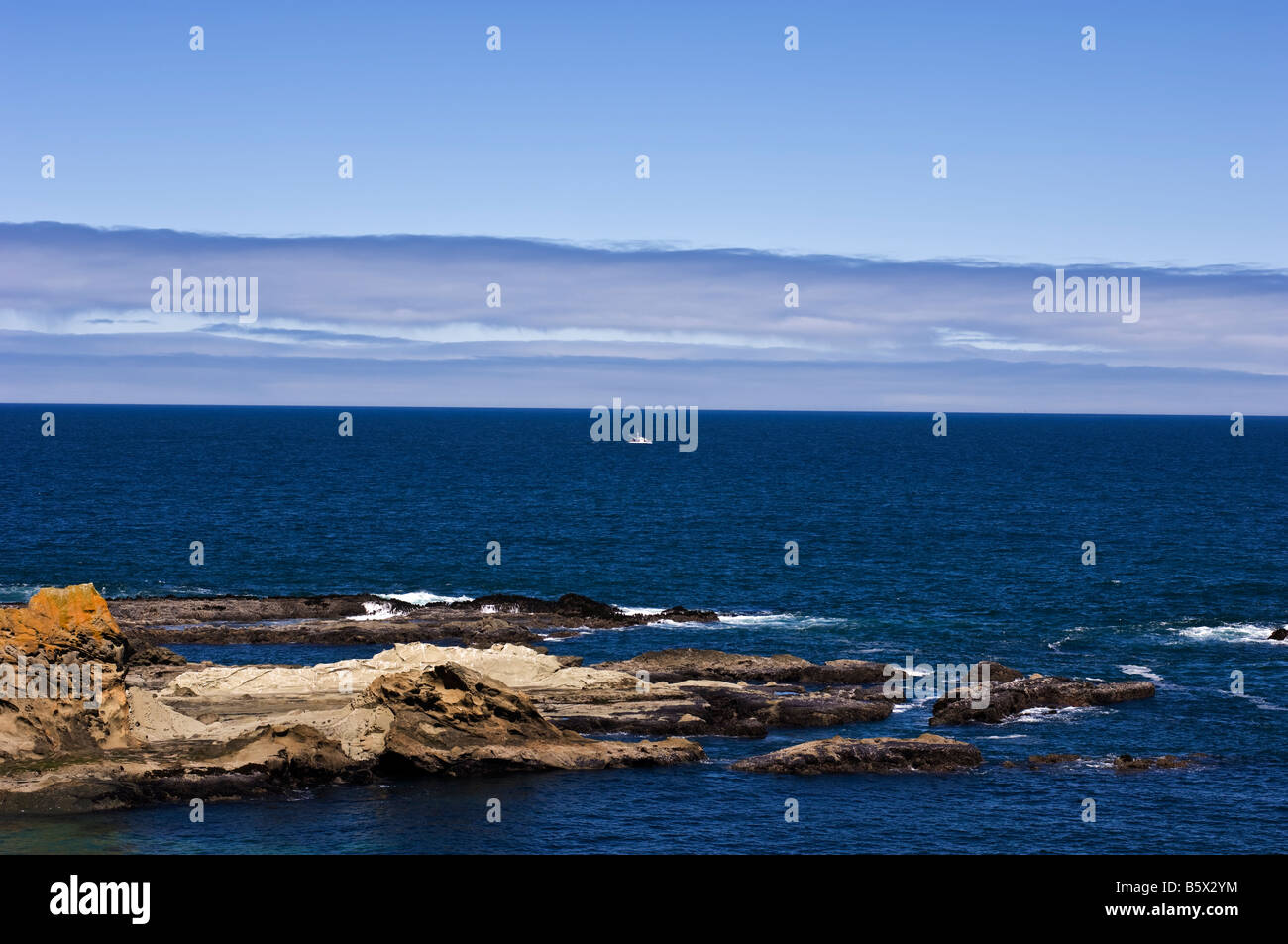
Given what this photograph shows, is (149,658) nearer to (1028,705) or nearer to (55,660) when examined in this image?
(55,660)

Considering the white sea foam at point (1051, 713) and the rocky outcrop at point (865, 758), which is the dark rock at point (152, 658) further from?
the white sea foam at point (1051, 713)

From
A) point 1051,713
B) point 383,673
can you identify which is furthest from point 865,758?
point 383,673

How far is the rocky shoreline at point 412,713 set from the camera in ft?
157

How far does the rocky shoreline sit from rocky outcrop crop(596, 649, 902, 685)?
0.12 meters

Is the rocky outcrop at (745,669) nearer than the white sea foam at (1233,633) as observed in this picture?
Yes

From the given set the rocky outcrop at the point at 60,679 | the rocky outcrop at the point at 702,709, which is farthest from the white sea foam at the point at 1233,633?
the rocky outcrop at the point at 60,679

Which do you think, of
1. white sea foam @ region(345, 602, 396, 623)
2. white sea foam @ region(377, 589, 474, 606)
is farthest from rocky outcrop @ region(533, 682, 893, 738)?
white sea foam @ region(377, 589, 474, 606)

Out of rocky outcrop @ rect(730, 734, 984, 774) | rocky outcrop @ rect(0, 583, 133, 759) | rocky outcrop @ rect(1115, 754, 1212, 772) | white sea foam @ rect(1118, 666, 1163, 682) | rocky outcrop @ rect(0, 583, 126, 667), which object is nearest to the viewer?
rocky outcrop @ rect(0, 583, 133, 759)

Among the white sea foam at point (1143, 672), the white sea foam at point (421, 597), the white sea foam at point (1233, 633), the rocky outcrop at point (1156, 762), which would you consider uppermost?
the white sea foam at point (421, 597)

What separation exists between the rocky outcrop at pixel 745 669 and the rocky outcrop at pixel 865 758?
12447mm

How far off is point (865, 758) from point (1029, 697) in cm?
1325

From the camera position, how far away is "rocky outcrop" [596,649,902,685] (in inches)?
2547

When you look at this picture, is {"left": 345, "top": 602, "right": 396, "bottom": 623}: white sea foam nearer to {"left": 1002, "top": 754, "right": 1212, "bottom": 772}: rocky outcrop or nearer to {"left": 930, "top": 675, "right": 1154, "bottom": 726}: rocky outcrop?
{"left": 930, "top": 675, "right": 1154, "bottom": 726}: rocky outcrop

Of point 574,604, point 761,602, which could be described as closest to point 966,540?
point 761,602
